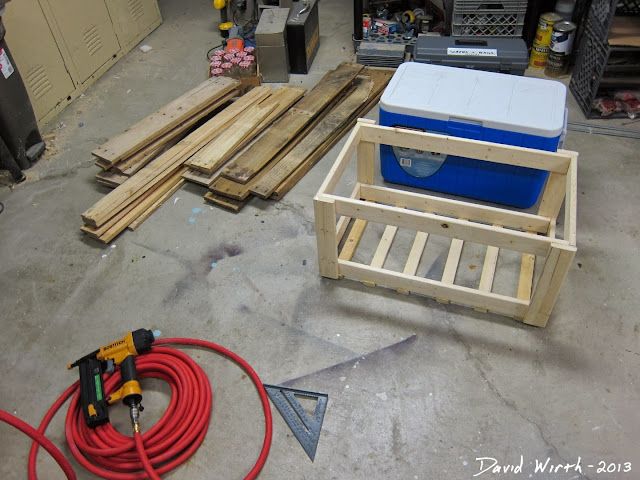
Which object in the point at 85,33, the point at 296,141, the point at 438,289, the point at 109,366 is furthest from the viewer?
the point at 85,33

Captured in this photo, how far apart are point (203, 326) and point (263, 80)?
2068mm

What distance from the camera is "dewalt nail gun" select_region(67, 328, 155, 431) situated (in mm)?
1692

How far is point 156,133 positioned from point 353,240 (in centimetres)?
130

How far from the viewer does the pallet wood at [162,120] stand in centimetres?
262

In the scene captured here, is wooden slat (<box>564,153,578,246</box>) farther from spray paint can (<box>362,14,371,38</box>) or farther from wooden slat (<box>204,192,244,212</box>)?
spray paint can (<box>362,14,371,38</box>)

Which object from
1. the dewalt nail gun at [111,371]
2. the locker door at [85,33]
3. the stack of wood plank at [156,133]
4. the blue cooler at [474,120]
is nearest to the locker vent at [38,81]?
the locker door at [85,33]

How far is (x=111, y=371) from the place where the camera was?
6.02 ft

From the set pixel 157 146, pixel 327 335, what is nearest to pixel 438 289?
pixel 327 335

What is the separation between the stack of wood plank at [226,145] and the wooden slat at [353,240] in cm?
46

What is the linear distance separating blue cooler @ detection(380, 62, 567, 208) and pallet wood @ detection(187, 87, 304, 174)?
813 millimetres

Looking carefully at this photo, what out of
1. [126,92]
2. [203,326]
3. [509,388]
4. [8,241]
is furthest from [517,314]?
[126,92]

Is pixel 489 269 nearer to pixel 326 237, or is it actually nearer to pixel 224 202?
pixel 326 237

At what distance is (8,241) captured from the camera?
8.05ft

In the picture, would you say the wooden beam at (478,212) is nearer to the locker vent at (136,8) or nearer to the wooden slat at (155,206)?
the wooden slat at (155,206)
